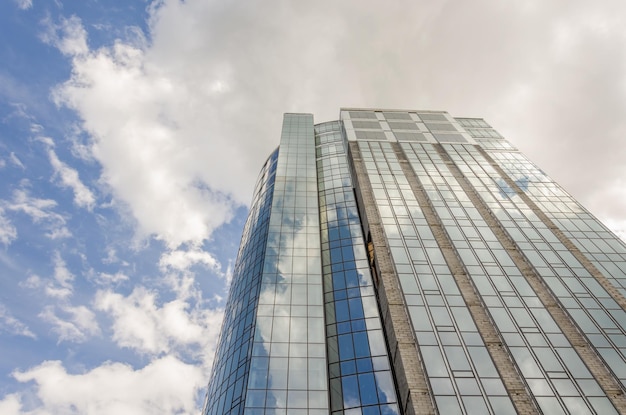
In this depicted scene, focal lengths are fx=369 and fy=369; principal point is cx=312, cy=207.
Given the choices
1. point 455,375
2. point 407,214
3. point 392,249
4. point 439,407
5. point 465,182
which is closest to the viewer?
point 439,407

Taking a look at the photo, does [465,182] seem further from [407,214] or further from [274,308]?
[274,308]

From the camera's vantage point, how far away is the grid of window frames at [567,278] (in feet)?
107

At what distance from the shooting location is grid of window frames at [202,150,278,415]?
112 feet

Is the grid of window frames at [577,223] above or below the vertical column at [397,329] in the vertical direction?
above

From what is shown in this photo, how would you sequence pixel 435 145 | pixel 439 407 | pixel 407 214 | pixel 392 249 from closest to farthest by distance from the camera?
pixel 439 407
pixel 392 249
pixel 407 214
pixel 435 145

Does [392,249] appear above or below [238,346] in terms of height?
above

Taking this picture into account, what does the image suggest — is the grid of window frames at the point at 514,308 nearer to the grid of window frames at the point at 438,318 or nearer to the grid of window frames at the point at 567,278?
the grid of window frames at the point at 567,278

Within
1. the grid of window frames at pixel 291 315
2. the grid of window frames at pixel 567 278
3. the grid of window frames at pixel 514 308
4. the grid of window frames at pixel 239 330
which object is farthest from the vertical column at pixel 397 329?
the grid of window frames at pixel 567 278

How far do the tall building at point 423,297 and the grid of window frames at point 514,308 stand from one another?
145 mm

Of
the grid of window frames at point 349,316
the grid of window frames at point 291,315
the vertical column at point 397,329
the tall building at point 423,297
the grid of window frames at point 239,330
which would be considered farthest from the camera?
the grid of window frames at point 239,330

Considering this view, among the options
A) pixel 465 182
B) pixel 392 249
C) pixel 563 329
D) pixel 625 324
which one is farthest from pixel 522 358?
pixel 465 182

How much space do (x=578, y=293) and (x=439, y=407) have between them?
21450 mm

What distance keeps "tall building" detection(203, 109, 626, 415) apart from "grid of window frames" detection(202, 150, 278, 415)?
0.89 ft

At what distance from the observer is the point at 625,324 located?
3406cm
